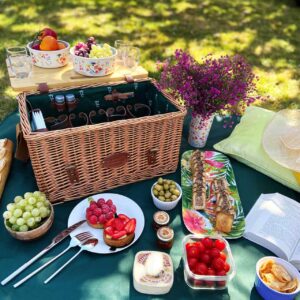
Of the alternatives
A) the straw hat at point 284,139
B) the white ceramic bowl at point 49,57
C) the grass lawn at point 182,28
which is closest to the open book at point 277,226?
the straw hat at point 284,139

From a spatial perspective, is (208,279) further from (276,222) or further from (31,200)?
(31,200)

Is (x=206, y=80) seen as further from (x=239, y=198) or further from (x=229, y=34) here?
(x=229, y=34)

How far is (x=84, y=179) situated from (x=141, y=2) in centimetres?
444

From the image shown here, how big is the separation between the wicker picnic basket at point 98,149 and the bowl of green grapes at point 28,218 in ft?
0.53

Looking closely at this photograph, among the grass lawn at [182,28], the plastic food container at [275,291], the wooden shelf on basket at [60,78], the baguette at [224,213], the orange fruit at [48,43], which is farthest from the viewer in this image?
the grass lawn at [182,28]

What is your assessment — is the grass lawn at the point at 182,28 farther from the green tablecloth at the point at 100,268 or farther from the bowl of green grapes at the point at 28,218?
the bowl of green grapes at the point at 28,218

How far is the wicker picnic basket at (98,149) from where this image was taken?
1339 millimetres

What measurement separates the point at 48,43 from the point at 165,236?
1.16m

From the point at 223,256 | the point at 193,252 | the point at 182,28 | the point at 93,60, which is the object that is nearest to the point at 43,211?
the point at 193,252

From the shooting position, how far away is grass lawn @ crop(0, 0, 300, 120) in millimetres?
3727

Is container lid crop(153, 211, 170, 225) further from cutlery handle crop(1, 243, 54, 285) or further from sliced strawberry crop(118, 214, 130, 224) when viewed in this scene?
cutlery handle crop(1, 243, 54, 285)

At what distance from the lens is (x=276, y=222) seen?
1.37 m

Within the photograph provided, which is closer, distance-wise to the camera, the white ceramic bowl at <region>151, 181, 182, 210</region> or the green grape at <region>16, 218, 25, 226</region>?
the green grape at <region>16, 218, 25, 226</region>

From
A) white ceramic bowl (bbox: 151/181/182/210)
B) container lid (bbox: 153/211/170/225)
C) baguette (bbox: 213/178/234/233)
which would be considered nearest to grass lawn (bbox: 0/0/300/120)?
baguette (bbox: 213/178/234/233)
